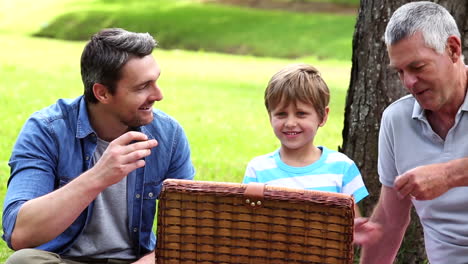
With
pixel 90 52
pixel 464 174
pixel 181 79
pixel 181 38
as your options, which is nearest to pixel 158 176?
pixel 90 52

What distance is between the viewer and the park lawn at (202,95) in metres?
9.88

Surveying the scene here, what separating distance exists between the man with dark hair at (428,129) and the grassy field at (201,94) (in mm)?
2853

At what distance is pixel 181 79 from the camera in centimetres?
1692

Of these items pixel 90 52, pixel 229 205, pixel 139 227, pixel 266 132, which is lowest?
pixel 266 132

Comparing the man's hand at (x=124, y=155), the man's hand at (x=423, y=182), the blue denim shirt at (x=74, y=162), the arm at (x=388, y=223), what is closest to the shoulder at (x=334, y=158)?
the arm at (x=388, y=223)

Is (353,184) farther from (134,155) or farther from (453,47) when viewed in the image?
(134,155)

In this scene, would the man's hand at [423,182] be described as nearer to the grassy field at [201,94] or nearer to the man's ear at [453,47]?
the man's ear at [453,47]

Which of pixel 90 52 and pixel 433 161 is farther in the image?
pixel 90 52

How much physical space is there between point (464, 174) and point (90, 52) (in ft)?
5.23

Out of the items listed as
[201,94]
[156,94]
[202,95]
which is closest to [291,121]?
[156,94]

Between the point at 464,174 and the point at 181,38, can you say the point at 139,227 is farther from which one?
the point at 181,38

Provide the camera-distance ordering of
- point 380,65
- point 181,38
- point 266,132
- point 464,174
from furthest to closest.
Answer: point 181,38 < point 266,132 < point 380,65 < point 464,174

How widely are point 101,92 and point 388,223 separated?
128 cm

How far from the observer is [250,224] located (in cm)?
278
